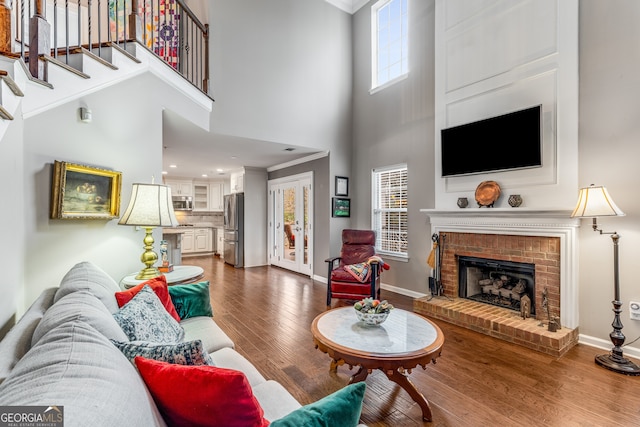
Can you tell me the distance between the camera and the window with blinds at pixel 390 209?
466cm

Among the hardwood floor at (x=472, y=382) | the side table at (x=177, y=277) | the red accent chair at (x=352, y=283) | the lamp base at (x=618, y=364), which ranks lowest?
the hardwood floor at (x=472, y=382)

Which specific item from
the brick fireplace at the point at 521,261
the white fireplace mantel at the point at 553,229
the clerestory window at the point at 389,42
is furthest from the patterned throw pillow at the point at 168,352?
the clerestory window at the point at 389,42

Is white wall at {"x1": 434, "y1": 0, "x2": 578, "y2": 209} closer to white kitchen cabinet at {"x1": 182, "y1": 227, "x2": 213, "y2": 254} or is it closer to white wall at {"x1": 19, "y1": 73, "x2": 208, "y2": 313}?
white wall at {"x1": 19, "y1": 73, "x2": 208, "y2": 313}

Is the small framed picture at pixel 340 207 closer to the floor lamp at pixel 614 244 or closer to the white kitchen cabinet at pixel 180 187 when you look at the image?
the floor lamp at pixel 614 244

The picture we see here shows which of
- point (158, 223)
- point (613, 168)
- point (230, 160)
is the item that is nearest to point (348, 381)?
point (158, 223)

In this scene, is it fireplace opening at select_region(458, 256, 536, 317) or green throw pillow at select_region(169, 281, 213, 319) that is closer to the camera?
green throw pillow at select_region(169, 281, 213, 319)

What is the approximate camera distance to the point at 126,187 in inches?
104

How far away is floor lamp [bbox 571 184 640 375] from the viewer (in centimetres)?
239

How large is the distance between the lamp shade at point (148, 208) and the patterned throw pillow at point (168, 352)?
1504mm

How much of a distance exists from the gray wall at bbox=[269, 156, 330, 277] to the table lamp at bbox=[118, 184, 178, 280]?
324 cm

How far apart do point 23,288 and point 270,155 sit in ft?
14.0

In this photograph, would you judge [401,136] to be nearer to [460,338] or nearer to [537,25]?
[537,25]

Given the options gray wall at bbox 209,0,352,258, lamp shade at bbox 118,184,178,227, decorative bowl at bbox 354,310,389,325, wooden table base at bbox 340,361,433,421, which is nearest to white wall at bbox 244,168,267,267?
gray wall at bbox 209,0,352,258

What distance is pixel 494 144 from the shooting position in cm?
340
